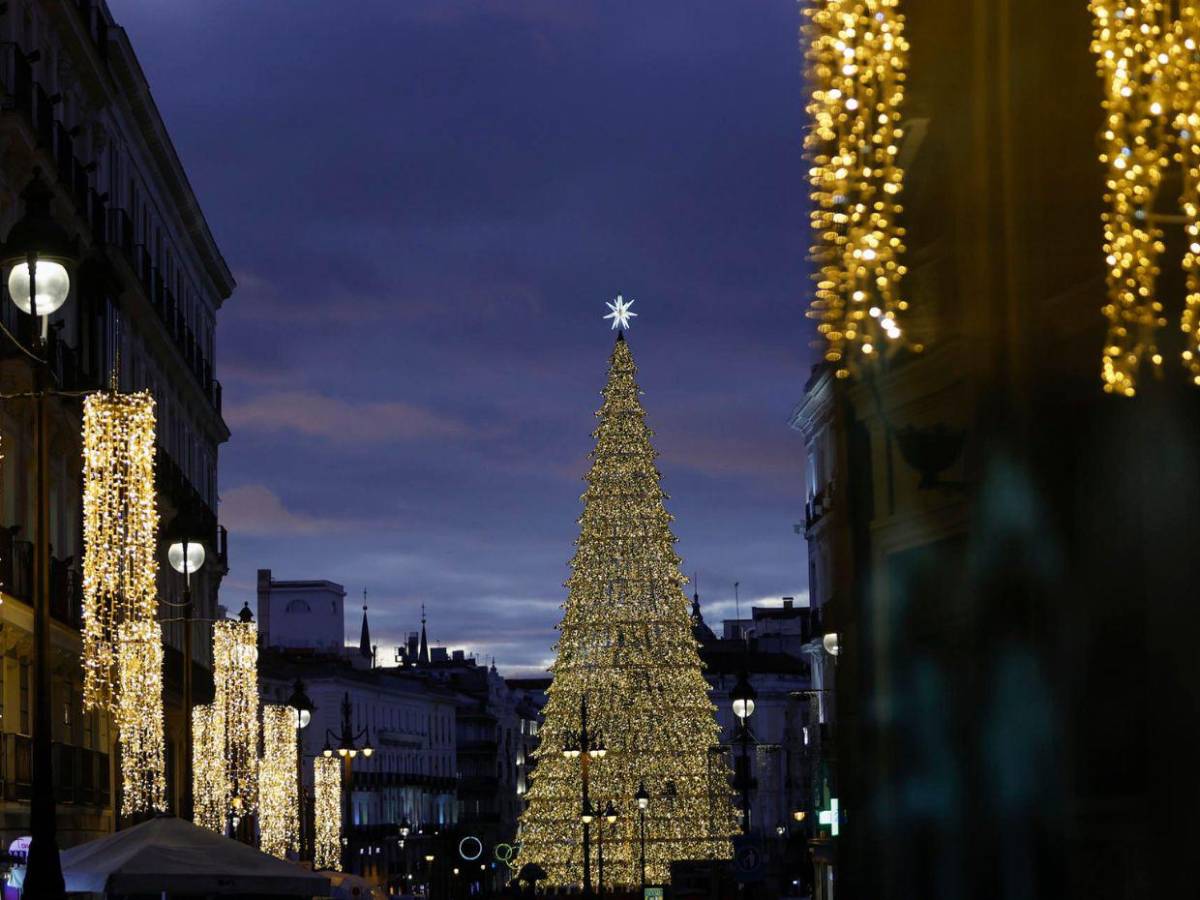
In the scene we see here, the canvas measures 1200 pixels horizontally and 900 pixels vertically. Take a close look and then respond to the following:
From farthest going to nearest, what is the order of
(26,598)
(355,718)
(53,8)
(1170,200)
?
(355,718), (53,8), (26,598), (1170,200)

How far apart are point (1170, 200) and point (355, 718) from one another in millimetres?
130899

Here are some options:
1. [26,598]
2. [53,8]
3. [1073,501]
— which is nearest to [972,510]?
[1073,501]

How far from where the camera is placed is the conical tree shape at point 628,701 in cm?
7394

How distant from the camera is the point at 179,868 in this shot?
887 inches

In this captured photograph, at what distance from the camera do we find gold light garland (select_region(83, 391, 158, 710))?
2642 centimetres

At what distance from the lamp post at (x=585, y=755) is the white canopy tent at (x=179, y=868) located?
99.1 feet

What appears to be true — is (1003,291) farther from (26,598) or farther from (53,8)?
(53,8)

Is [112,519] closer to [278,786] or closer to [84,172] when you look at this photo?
[84,172]

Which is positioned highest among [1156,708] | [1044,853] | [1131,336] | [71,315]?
[71,315]

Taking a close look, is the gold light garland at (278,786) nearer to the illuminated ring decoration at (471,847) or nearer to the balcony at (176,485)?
the balcony at (176,485)

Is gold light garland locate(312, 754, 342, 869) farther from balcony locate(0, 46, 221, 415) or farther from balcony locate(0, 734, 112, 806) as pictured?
balcony locate(0, 734, 112, 806)

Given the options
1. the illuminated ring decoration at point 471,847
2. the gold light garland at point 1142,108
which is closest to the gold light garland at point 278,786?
the gold light garland at point 1142,108

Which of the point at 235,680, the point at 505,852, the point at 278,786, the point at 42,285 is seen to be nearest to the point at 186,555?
the point at 42,285

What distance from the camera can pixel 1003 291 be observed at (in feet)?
38.8
